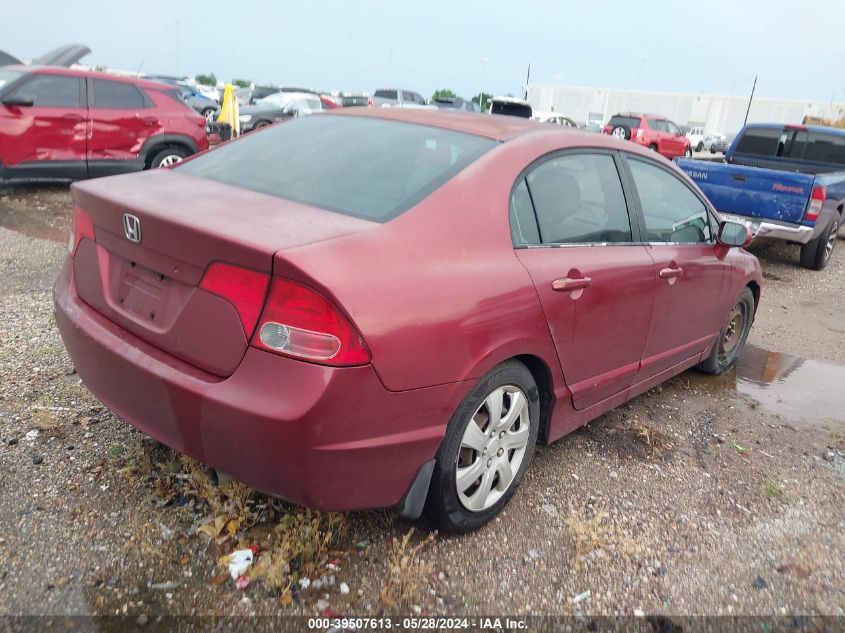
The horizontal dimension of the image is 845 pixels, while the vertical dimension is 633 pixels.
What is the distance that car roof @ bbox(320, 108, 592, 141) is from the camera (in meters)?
2.92

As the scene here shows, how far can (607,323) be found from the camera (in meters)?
3.04

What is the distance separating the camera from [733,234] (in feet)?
12.7

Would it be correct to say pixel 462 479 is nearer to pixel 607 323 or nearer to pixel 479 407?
pixel 479 407

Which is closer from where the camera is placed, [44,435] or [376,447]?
[376,447]

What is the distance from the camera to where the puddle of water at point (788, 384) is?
170 inches

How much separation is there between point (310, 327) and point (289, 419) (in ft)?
0.92

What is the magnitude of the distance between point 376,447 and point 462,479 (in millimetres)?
Answer: 518

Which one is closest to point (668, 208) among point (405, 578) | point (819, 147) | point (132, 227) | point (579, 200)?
point (579, 200)

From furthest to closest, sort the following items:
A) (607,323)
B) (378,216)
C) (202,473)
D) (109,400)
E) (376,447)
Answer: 1. (607,323)
2. (202,473)
3. (109,400)
4. (378,216)
5. (376,447)

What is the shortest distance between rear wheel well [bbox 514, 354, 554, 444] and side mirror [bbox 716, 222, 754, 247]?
1.79 m

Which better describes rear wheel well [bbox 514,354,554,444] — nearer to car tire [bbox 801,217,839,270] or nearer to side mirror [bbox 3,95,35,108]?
car tire [bbox 801,217,839,270]

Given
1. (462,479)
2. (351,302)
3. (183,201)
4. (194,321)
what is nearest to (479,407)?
(462,479)

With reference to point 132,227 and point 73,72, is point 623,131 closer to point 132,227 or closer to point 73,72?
point 73,72

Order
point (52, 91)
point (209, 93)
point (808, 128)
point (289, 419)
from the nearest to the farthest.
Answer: point (289, 419)
point (52, 91)
point (808, 128)
point (209, 93)
